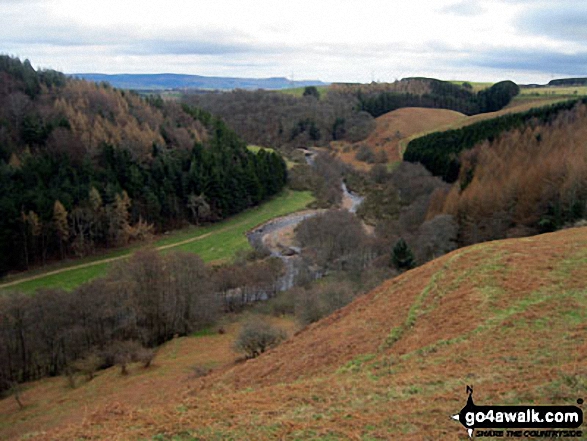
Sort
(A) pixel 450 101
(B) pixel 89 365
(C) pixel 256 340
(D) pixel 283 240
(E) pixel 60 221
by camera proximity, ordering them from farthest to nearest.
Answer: (A) pixel 450 101, (D) pixel 283 240, (E) pixel 60 221, (B) pixel 89 365, (C) pixel 256 340

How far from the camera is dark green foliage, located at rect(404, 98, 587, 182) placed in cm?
6756

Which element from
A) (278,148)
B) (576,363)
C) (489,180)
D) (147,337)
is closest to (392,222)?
(489,180)

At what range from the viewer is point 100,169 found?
58.0 metres

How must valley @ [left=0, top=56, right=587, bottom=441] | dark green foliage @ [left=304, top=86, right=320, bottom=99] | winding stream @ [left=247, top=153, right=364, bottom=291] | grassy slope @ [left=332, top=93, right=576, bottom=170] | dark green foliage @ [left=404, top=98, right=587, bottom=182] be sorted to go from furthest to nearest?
dark green foliage @ [left=304, top=86, right=320, bottom=99] → grassy slope @ [left=332, top=93, right=576, bottom=170] → dark green foliage @ [left=404, top=98, right=587, bottom=182] → winding stream @ [left=247, top=153, right=364, bottom=291] → valley @ [left=0, top=56, right=587, bottom=441]

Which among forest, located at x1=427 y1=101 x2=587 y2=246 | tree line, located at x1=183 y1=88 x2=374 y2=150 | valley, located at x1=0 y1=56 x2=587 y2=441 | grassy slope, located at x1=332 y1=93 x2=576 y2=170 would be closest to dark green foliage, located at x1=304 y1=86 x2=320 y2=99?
tree line, located at x1=183 y1=88 x2=374 y2=150

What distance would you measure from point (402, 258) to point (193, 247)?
27797 mm

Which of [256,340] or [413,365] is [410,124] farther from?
[413,365]

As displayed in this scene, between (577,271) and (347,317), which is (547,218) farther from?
(347,317)

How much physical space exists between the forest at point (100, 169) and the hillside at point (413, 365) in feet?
102

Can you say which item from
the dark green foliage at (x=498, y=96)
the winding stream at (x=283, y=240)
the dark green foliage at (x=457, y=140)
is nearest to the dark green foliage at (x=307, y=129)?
the dark green foliage at (x=457, y=140)

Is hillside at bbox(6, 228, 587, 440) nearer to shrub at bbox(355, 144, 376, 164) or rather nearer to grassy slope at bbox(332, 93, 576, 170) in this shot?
grassy slope at bbox(332, 93, 576, 170)

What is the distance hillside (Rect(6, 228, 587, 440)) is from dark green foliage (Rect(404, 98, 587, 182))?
47.9 meters

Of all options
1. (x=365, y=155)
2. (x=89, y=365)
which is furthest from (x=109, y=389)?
(x=365, y=155)

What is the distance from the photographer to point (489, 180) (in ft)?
147
